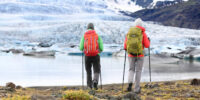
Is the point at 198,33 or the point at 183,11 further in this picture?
the point at 183,11

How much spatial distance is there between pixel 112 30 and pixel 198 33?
14.0 m

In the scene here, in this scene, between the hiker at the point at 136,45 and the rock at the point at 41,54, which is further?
the rock at the point at 41,54

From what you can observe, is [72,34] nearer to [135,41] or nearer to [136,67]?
[136,67]

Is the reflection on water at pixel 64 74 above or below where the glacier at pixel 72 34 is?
below

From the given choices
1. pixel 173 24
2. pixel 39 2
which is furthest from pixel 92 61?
pixel 173 24

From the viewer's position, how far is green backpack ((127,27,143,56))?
5211 mm

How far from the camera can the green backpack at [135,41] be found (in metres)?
5.21

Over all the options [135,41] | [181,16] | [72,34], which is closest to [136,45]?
[135,41]

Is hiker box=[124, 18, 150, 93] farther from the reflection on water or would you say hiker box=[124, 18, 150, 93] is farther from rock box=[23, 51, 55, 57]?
rock box=[23, 51, 55, 57]

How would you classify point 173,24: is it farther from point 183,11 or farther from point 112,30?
point 112,30

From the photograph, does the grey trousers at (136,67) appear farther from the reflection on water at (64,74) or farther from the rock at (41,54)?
the rock at (41,54)

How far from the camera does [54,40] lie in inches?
1346

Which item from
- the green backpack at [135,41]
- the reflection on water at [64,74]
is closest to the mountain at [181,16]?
the reflection on water at [64,74]

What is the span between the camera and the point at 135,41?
17.0 ft
